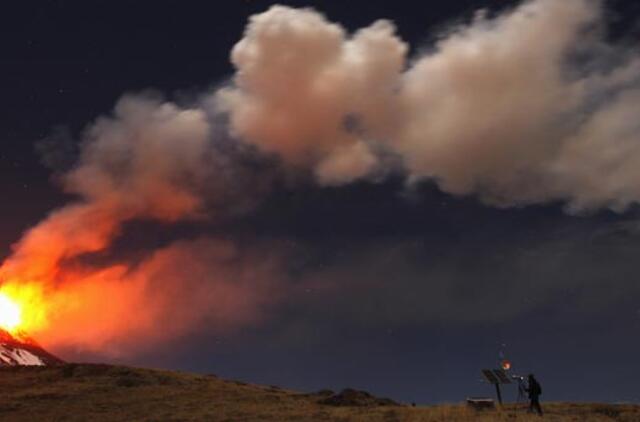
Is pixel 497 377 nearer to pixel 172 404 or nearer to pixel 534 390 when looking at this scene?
pixel 534 390

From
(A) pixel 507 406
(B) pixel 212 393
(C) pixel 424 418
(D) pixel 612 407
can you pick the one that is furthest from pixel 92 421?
(D) pixel 612 407

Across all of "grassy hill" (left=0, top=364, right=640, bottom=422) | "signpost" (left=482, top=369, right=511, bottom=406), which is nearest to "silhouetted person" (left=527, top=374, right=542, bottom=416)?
"grassy hill" (left=0, top=364, right=640, bottom=422)

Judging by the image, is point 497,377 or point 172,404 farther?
point 172,404

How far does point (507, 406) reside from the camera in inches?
1748

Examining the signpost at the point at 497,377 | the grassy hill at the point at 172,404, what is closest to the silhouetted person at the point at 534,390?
the grassy hill at the point at 172,404

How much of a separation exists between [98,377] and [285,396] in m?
22.8

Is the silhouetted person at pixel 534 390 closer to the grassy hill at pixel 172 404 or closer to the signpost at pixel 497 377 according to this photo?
the grassy hill at pixel 172 404

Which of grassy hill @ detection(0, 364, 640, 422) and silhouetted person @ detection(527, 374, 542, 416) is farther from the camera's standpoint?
grassy hill @ detection(0, 364, 640, 422)

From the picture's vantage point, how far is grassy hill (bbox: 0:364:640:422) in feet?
136

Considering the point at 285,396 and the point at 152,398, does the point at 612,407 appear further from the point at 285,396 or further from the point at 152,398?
the point at 152,398

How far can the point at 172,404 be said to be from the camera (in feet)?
172

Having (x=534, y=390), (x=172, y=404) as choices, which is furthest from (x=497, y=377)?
(x=172, y=404)

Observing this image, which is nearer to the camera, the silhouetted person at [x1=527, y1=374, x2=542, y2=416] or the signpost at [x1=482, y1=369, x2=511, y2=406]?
the silhouetted person at [x1=527, y1=374, x2=542, y2=416]

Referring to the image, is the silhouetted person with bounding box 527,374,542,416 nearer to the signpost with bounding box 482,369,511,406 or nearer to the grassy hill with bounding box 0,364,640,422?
the grassy hill with bounding box 0,364,640,422
